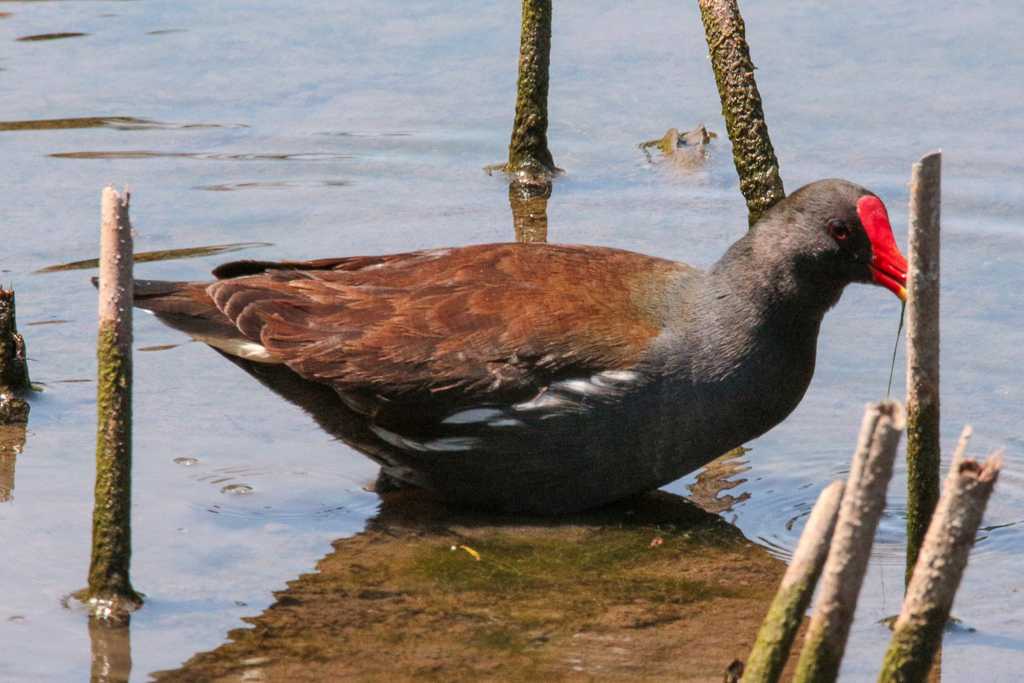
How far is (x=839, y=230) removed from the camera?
6641 mm

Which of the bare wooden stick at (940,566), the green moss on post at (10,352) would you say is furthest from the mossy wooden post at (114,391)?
the bare wooden stick at (940,566)

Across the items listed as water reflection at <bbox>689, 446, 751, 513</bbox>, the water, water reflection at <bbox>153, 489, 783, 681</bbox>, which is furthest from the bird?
the water

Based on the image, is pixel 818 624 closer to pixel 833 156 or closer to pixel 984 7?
pixel 833 156

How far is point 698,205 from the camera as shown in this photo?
33.5 ft

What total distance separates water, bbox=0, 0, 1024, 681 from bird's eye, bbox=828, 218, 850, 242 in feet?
3.49

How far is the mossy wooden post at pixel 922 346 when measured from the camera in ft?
16.6

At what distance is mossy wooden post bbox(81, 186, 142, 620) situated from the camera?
5219mm

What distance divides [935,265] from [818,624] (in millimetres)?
1445

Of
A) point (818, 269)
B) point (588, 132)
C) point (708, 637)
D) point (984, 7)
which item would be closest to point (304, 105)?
point (588, 132)

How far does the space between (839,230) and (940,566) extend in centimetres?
275

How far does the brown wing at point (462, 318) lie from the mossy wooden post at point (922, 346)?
136 centimetres

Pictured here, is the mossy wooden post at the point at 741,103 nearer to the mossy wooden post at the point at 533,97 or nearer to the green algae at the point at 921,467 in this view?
the mossy wooden post at the point at 533,97

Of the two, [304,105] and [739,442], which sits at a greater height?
[304,105]

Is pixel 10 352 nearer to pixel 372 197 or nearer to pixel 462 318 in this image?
pixel 462 318
